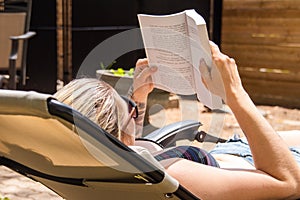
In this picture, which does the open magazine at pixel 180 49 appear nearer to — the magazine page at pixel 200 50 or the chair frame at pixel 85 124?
the magazine page at pixel 200 50

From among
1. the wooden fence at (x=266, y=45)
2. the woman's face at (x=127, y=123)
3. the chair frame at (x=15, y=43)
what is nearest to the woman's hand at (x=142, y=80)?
the woman's face at (x=127, y=123)

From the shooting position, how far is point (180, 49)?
5.47 ft

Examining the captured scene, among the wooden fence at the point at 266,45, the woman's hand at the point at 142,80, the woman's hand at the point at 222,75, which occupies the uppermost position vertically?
the woman's hand at the point at 222,75

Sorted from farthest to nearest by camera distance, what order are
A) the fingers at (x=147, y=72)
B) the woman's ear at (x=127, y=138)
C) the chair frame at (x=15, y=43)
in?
the chair frame at (x=15, y=43) < the fingers at (x=147, y=72) < the woman's ear at (x=127, y=138)

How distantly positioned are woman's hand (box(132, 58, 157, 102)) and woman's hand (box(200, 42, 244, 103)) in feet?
1.07

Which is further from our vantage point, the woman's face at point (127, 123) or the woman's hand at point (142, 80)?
the woman's hand at point (142, 80)

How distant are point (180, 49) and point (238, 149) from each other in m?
0.53

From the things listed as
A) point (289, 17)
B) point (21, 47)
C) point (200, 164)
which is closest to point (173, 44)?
point (200, 164)

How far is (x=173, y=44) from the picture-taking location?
66.4 inches

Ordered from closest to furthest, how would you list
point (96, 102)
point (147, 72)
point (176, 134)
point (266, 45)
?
point (96, 102) → point (147, 72) → point (176, 134) → point (266, 45)

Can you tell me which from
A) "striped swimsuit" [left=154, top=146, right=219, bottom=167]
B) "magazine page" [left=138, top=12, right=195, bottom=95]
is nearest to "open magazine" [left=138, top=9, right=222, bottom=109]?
"magazine page" [left=138, top=12, right=195, bottom=95]

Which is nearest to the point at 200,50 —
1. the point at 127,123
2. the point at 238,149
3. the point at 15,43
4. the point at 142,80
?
the point at 127,123

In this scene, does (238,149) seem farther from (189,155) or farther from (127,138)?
(127,138)

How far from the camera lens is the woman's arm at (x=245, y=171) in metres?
1.53
